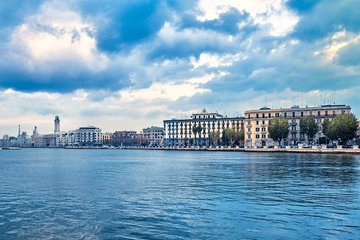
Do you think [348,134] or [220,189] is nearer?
[220,189]

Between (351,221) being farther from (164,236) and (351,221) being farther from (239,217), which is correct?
(164,236)

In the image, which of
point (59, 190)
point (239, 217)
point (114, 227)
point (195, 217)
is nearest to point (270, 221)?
point (239, 217)

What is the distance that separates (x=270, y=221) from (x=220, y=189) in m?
17.3

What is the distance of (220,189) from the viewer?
45062 millimetres

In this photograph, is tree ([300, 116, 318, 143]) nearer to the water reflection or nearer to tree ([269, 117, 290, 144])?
tree ([269, 117, 290, 144])

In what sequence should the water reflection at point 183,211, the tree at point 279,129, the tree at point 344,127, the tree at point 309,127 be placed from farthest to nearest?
the tree at point 279,129 < the tree at point 309,127 < the tree at point 344,127 < the water reflection at point 183,211

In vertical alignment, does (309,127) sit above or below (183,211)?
above

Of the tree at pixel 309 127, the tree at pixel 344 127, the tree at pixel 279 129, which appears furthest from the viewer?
the tree at pixel 279 129

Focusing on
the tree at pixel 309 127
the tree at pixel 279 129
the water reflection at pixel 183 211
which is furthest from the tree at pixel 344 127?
the water reflection at pixel 183 211

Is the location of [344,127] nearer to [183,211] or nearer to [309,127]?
[309,127]

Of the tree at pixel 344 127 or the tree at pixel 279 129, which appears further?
the tree at pixel 279 129

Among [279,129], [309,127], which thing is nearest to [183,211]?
[279,129]

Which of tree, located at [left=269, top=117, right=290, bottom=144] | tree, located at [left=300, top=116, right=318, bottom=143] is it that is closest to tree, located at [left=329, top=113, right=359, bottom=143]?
tree, located at [left=300, top=116, right=318, bottom=143]

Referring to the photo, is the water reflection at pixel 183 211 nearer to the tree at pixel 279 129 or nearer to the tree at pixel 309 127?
the tree at pixel 309 127
